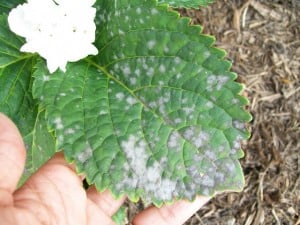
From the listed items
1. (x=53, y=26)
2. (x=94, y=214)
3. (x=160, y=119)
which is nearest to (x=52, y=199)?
(x=94, y=214)

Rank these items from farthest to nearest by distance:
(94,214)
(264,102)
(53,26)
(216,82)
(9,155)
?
(264,102) < (94,214) < (53,26) < (216,82) < (9,155)

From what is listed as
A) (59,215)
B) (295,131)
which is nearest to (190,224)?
(295,131)

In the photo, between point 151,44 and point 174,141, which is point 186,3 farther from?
point 174,141

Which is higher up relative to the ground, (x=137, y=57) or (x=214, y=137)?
(x=137, y=57)

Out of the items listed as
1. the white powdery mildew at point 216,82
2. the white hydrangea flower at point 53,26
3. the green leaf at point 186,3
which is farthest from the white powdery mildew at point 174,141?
the green leaf at point 186,3

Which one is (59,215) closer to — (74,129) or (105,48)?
(74,129)

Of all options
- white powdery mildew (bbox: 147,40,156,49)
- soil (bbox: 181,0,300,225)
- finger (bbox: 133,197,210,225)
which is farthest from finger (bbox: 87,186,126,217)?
soil (bbox: 181,0,300,225)
